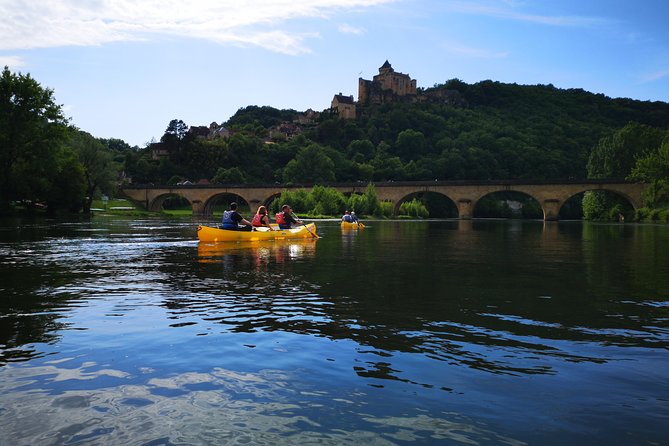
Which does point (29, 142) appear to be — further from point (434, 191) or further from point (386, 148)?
point (386, 148)

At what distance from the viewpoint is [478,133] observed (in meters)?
138

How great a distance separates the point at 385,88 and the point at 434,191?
96.6 meters

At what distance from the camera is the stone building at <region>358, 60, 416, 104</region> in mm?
174500

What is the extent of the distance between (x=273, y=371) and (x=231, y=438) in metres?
1.56

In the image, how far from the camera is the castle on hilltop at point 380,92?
174500 millimetres

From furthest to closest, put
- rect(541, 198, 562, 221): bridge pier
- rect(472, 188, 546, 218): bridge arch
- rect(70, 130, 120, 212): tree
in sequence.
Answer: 1. rect(472, 188, 546, 218): bridge arch
2. rect(541, 198, 562, 221): bridge pier
3. rect(70, 130, 120, 212): tree

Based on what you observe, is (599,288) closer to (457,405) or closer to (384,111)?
(457,405)

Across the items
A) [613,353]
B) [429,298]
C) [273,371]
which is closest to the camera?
[273,371]

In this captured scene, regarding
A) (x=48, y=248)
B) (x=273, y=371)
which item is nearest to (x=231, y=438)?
(x=273, y=371)

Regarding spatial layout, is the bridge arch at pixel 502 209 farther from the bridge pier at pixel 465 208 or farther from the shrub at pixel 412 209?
the bridge pier at pixel 465 208

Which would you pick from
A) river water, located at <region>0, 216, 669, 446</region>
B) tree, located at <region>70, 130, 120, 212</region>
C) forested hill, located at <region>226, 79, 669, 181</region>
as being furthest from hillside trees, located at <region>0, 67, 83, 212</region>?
forested hill, located at <region>226, 79, 669, 181</region>

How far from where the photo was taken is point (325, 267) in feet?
50.3

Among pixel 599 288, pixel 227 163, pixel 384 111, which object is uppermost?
pixel 384 111

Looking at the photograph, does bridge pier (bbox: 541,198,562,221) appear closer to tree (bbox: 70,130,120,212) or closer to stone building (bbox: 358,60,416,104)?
tree (bbox: 70,130,120,212)
